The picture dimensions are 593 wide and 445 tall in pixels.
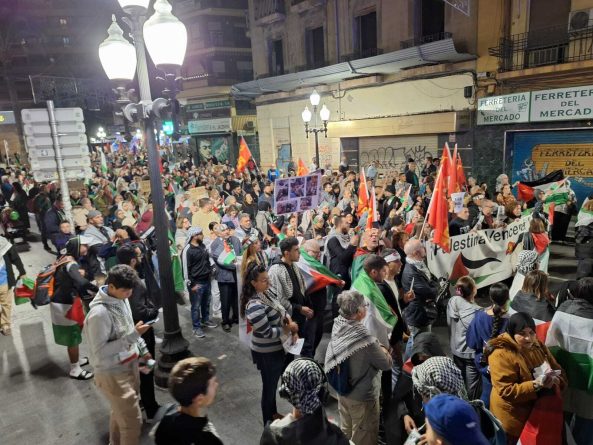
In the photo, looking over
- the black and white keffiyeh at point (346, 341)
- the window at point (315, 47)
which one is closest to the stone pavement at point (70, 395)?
A: the black and white keffiyeh at point (346, 341)

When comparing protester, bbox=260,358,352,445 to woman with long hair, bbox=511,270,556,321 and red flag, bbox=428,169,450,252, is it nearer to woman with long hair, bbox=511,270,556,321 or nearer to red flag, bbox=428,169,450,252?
woman with long hair, bbox=511,270,556,321

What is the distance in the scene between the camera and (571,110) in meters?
13.4

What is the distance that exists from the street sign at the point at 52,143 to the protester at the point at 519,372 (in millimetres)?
6305

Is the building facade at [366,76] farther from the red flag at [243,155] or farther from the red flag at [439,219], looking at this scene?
the red flag at [439,219]

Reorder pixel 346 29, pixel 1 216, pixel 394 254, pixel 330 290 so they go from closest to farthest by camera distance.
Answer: pixel 394 254 < pixel 330 290 < pixel 1 216 < pixel 346 29

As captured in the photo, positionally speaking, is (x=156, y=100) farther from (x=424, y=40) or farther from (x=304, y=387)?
(x=424, y=40)

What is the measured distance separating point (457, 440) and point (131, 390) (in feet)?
9.20

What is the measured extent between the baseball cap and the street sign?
642 centimetres

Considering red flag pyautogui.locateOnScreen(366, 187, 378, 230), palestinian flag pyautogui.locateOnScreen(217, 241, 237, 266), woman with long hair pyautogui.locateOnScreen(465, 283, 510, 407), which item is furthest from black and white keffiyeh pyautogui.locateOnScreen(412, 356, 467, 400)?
red flag pyautogui.locateOnScreen(366, 187, 378, 230)

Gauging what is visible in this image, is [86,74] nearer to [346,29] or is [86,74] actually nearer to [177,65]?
[346,29]

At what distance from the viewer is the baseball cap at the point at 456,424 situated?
204cm

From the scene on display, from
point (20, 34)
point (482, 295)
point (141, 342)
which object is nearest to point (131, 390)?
point (141, 342)

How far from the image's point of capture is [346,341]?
11.1 feet

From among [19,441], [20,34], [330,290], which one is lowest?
[19,441]
